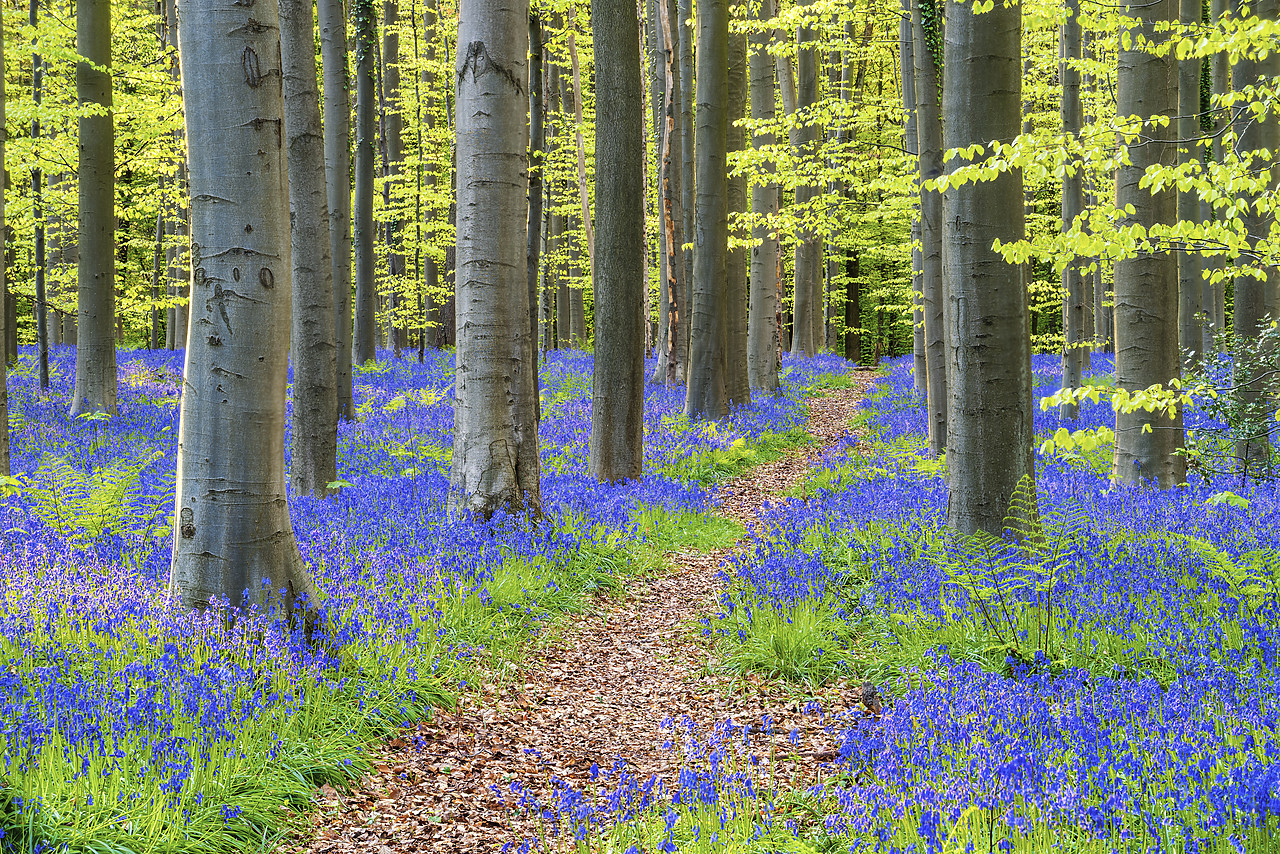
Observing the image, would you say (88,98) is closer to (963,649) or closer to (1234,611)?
(963,649)

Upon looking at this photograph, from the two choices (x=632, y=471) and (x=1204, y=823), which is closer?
(x=1204, y=823)

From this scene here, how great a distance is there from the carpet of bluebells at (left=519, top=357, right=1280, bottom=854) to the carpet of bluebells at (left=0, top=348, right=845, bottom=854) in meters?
1.18

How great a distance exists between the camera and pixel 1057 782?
2.84 metres

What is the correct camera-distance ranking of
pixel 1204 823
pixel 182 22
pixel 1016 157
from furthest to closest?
1. pixel 1016 157
2. pixel 182 22
3. pixel 1204 823

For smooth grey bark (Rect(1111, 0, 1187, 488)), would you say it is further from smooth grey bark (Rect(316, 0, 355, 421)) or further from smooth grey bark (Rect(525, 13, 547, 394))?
smooth grey bark (Rect(316, 0, 355, 421))

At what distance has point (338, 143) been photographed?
1142cm

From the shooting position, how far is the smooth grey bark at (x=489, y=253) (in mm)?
6586

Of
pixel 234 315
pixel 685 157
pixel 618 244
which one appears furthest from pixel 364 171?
pixel 234 315

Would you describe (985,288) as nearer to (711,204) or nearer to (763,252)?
(711,204)

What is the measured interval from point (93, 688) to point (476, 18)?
548 cm

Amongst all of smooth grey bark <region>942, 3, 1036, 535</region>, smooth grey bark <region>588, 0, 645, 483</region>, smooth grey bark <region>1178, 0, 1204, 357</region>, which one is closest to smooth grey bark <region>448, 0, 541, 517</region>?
smooth grey bark <region>588, 0, 645, 483</region>

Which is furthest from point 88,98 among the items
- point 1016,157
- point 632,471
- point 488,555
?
point 1016,157

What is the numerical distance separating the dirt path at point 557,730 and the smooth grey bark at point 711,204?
6.98m

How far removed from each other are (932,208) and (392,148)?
721 inches
